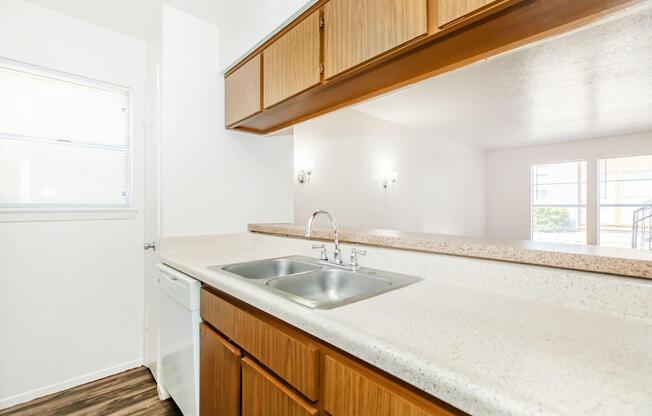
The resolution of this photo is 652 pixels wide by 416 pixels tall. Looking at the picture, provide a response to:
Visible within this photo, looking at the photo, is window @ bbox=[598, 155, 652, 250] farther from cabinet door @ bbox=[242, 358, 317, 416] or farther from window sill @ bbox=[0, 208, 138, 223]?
window sill @ bbox=[0, 208, 138, 223]

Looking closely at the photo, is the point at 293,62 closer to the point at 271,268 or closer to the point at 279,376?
the point at 271,268

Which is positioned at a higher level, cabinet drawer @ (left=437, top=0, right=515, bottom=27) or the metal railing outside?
cabinet drawer @ (left=437, top=0, right=515, bottom=27)

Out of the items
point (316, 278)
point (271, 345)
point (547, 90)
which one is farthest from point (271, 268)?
point (547, 90)

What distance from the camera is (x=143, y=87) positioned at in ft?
7.42

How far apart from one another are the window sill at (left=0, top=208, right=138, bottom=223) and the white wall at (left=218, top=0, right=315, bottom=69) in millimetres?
1265

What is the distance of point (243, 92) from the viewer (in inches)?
73.5

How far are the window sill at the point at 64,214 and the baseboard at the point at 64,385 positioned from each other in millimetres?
1052

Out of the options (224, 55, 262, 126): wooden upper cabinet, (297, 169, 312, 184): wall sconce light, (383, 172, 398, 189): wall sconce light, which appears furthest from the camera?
(383, 172, 398, 189): wall sconce light

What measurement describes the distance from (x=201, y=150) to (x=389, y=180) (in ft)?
8.32

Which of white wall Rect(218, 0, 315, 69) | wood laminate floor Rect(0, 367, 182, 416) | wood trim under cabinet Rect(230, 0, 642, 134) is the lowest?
wood laminate floor Rect(0, 367, 182, 416)

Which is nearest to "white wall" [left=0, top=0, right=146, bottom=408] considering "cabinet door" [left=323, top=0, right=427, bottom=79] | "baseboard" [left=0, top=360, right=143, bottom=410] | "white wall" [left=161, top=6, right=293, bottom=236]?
"baseboard" [left=0, top=360, right=143, bottom=410]

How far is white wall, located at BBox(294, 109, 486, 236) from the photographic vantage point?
10.2 feet

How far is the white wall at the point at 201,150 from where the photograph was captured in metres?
1.89

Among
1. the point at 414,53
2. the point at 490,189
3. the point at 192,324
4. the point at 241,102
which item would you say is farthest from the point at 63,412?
the point at 490,189
